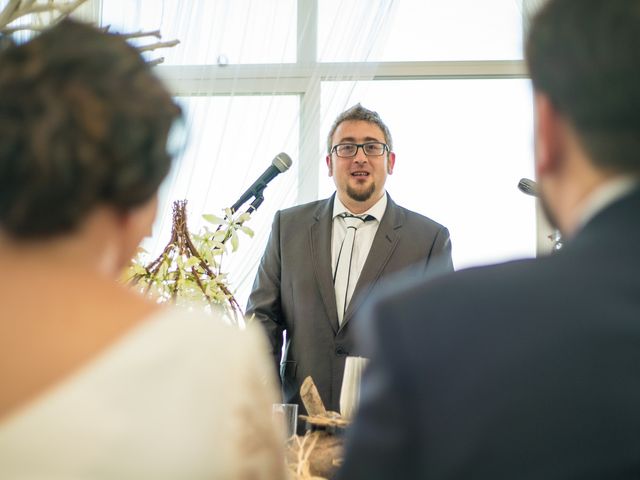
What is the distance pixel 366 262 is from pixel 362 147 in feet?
1.82

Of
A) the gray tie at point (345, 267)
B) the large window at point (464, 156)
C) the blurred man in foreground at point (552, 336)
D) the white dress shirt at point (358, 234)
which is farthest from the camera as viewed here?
the large window at point (464, 156)

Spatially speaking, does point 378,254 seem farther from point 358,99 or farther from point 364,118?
point 358,99

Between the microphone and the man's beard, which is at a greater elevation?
the man's beard

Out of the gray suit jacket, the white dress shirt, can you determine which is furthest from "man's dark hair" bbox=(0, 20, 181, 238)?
the white dress shirt

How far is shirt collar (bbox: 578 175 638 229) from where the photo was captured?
0.89 meters

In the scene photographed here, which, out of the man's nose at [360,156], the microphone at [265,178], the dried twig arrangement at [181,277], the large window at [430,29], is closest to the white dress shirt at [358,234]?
the man's nose at [360,156]

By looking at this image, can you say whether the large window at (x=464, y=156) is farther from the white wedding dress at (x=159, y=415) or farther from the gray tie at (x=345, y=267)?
the white wedding dress at (x=159, y=415)

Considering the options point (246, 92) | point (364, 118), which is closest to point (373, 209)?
point (364, 118)

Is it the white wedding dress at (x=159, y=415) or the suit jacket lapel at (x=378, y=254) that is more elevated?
the suit jacket lapel at (x=378, y=254)

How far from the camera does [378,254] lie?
3.84 m

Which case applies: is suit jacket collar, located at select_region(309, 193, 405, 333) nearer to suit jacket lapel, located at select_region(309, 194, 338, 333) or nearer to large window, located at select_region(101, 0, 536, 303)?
suit jacket lapel, located at select_region(309, 194, 338, 333)

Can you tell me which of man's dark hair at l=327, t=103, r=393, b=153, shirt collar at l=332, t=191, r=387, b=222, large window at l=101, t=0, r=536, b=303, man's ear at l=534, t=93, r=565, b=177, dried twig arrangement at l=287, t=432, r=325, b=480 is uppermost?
large window at l=101, t=0, r=536, b=303

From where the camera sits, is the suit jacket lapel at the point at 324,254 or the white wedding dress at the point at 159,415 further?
the suit jacket lapel at the point at 324,254

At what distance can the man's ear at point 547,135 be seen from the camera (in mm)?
925
